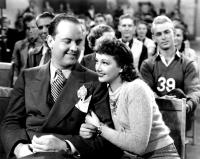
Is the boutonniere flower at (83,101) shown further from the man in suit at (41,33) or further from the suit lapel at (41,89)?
the man in suit at (41,33)

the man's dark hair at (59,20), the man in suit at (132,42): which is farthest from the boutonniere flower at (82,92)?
the man in suit at (132,42)

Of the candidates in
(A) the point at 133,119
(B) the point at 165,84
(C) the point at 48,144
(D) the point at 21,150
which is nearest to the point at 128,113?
(A) the point at 133,119

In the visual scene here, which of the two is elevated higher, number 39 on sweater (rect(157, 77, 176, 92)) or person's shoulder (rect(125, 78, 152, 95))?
person's shoulder (rect(125, 78, 152, 95))

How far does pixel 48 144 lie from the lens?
172cm

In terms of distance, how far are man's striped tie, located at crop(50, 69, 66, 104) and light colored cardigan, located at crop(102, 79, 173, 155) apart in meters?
0.34

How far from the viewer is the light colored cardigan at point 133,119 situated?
181cm

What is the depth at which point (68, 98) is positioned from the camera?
6.40 ft

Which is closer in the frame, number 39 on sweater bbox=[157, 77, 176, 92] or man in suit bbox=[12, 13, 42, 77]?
number 39 on sweater bbox=[157, 77, 176, 92]

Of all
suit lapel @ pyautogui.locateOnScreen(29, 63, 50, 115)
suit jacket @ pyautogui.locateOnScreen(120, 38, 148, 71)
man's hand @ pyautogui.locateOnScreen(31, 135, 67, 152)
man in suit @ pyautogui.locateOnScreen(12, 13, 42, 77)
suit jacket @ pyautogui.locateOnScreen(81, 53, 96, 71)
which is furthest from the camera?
man in suit @ pyautogui.locateOnScreen(12, 13, 42, 77)

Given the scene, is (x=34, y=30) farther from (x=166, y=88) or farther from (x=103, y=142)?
(x=103, y=142)

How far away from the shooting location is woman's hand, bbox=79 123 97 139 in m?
1.84

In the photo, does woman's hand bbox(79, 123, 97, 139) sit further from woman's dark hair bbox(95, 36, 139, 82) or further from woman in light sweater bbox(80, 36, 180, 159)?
woman's dark hair bbox(95, 36, 139, 82)

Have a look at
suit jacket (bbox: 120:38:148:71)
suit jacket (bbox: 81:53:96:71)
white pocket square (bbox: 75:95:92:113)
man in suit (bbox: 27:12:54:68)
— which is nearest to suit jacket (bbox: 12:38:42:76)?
man in suit (bbox: 27:12:54:68)

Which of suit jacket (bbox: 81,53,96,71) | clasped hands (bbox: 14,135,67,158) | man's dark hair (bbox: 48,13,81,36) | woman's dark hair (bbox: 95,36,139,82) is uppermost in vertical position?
man's dark hair (bbox: 48,13,81,36)
